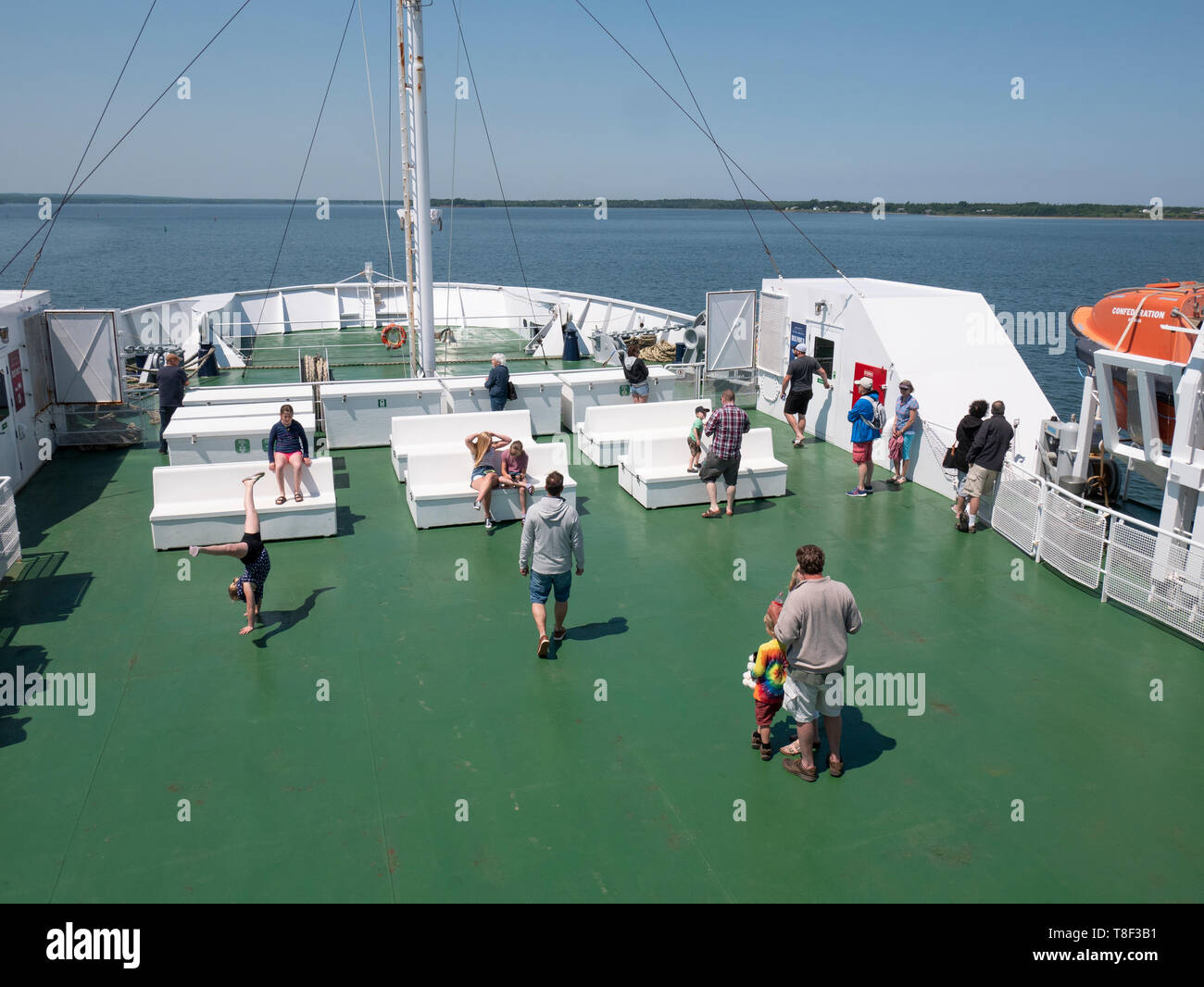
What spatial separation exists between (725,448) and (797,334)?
5.23 metres

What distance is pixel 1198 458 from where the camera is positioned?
852 cm

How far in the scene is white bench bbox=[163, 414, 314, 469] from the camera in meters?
11.8

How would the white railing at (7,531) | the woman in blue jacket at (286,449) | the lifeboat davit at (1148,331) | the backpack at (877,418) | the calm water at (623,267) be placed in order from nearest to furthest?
the white railing at (7,531)
the lifeboat davit at (1148,331)
the woman in blue jacket at (286,449)
the backpack at (877,418)
the calm water at (623,267)

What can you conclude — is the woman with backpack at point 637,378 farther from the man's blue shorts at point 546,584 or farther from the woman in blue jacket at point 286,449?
the man's blue shorts at point 546,584

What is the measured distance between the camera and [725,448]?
36.3 feet

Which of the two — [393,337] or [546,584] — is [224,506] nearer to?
[546,584]

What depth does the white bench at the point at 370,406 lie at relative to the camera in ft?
46.1

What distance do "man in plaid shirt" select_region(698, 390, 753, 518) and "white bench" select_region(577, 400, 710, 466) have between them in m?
2.05

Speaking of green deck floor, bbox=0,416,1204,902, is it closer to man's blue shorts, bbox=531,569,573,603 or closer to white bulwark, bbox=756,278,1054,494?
man's blue shorts, bbox=531,569,573,603

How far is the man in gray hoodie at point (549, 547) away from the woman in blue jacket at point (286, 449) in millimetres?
4185

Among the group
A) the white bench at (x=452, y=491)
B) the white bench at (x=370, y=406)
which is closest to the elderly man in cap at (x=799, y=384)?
the white bench at (x=452, y=491)
